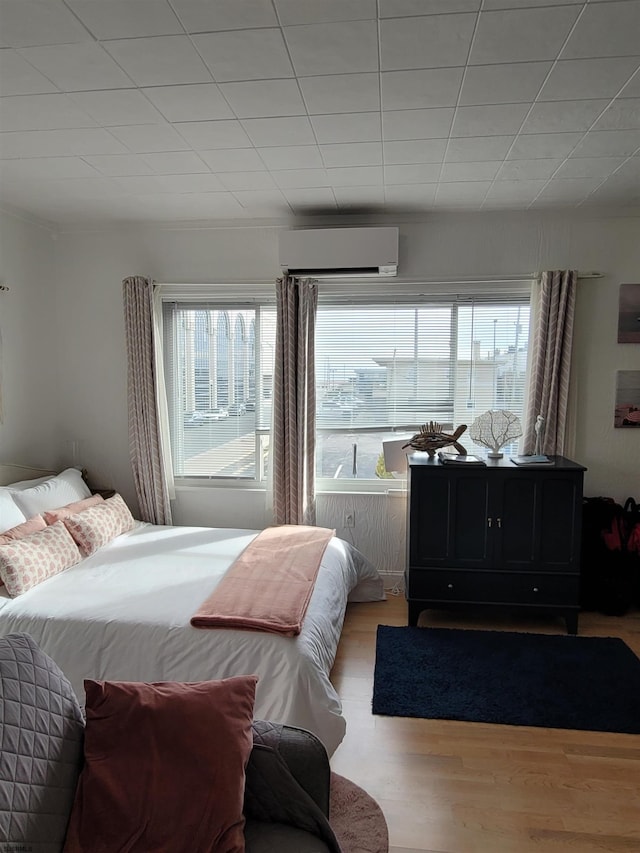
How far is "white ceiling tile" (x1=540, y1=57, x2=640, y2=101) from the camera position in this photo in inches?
74.2

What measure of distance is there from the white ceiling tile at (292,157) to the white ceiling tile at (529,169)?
981 millimetres

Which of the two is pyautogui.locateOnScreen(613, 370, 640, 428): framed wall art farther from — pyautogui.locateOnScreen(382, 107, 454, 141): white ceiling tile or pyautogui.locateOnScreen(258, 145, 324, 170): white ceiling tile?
pyautogui.locateOnScreen(258, 145, 324, 170): white ceiling tile

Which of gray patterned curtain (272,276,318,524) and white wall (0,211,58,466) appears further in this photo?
gray patterned curtain (272,276,318,524)

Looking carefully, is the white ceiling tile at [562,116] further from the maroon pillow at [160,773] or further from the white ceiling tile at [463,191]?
the maroon pillow at [160,773]

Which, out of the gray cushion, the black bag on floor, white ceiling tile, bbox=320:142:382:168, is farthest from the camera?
the black bag on floor

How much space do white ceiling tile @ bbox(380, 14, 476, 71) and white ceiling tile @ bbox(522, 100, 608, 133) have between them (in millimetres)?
541

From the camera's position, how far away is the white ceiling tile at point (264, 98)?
204 centimetres

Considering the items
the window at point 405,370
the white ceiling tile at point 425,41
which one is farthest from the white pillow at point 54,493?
the white ceiling tile at point 425,41

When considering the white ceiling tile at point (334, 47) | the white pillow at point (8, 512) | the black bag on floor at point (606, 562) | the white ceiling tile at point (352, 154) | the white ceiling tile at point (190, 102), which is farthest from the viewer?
the black bag on floor at point (606, 562)

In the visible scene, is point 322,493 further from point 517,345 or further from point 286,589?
point 517,345

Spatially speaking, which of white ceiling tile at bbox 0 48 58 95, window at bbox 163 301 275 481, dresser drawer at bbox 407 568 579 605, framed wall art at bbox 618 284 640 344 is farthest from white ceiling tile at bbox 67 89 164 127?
framed wall art at bbox 618 284 640 344

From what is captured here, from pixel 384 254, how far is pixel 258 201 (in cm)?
87

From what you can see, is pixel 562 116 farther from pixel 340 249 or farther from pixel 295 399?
pixel 295 399

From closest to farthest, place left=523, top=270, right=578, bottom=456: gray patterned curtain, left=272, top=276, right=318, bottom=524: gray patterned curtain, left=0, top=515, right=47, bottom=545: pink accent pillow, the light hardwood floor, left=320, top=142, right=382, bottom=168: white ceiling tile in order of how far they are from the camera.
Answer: the light hardwood floor
left=320, top=142, right=382, bottom=168: white ceiling tile
left=0, top=515, right=47, bottom=545: pink accent pillow
left=523, top=270, right=578, bottom=456: gray patterned curtain
left=272, top=276, right=318, bottom=524: gray patterned curtain
